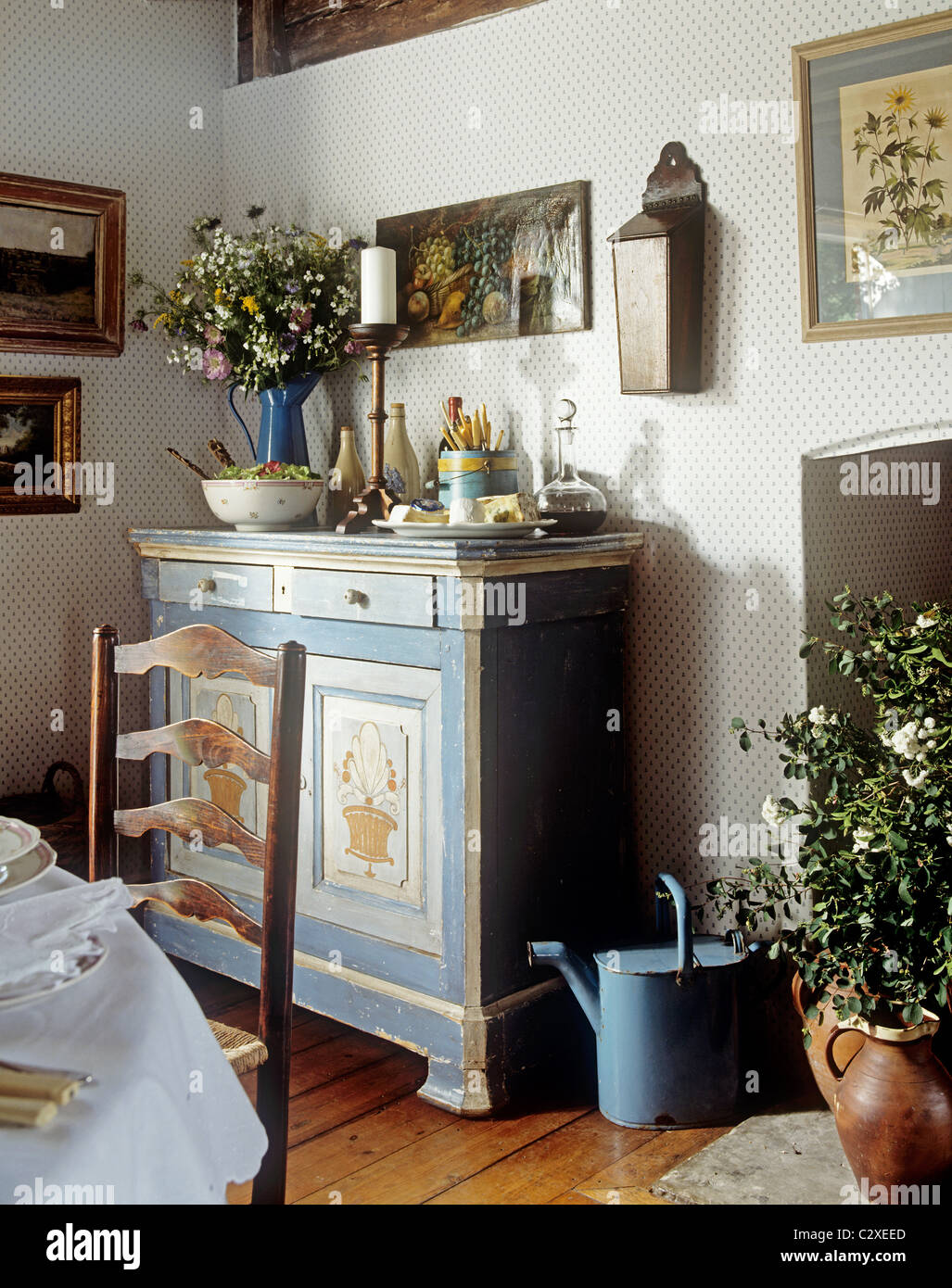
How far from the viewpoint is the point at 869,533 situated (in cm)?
285

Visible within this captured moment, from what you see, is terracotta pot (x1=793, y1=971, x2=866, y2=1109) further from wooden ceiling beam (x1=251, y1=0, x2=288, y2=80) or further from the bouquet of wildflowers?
wooden ceiling beam (x1=251, y1=0, x2=288, y2=80)

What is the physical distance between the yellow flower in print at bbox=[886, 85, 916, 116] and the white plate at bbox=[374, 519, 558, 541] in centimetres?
109

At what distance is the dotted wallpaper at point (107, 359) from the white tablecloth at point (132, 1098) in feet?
8.21

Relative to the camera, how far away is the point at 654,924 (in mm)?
2980

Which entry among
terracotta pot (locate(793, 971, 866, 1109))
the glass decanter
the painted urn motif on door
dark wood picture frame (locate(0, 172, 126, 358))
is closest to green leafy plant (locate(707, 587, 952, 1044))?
terracotta pot (locate(793, 971, 866, 1109))

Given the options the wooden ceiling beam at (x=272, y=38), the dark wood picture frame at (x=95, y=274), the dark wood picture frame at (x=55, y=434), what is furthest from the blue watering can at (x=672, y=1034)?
the wooden ceiling beam at (x=272, y=38)

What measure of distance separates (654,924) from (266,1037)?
1622mm

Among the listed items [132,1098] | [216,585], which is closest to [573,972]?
[216,585]

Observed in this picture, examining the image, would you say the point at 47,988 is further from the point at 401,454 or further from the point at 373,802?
the point at 401,454

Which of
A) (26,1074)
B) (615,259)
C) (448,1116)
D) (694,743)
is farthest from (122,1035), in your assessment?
(615,259)

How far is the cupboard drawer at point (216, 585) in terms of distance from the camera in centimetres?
300

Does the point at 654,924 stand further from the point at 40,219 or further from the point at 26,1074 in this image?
the point at 40,219

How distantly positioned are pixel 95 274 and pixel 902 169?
2.22 meters

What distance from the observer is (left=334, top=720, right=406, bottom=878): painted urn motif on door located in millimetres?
2740
